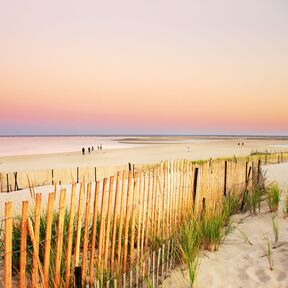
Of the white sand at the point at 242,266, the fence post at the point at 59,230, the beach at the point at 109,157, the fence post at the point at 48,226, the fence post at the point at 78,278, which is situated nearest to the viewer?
the fence post at the point at 48,226

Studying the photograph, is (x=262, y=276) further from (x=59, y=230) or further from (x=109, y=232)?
(x=59, y=230)

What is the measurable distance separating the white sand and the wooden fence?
50cm

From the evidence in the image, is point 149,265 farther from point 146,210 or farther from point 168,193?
point 168,193

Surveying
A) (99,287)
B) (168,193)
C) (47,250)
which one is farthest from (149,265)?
(47,250)

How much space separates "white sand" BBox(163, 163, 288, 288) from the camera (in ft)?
13.2

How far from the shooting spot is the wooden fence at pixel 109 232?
2.67 m

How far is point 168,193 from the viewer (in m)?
5.12

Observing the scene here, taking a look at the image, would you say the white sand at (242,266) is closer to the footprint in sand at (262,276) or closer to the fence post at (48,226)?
the footprint in sand at (262,276)

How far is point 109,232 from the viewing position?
3.83 metres

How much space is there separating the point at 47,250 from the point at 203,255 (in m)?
Result: 2.88

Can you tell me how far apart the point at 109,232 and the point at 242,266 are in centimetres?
201

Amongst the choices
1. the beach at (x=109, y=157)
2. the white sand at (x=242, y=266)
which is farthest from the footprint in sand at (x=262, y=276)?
the beach at (x=109, y=157)

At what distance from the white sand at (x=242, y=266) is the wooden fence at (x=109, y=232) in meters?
0.50

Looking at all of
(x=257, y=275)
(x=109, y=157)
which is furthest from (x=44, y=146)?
(x=257, y=275)
